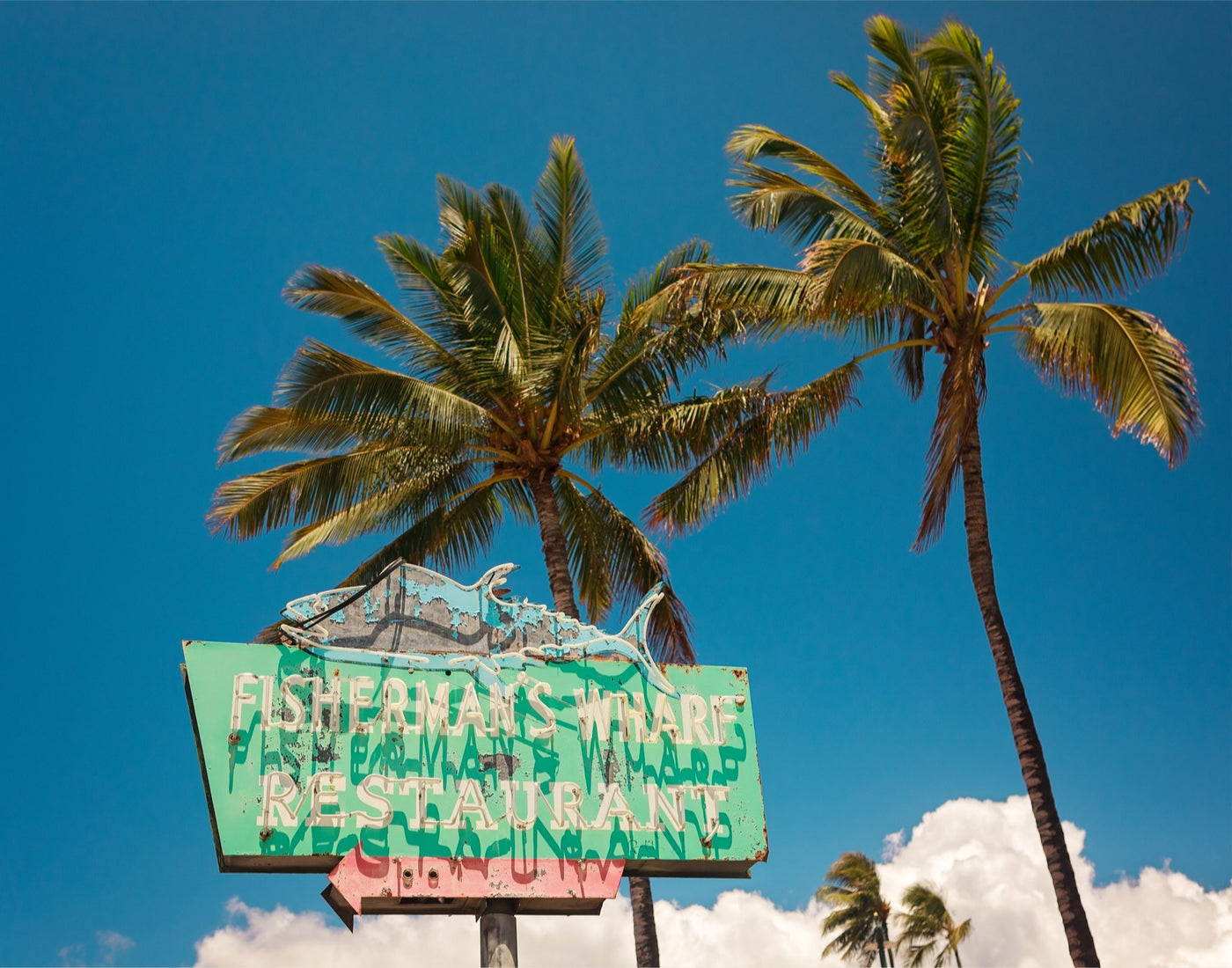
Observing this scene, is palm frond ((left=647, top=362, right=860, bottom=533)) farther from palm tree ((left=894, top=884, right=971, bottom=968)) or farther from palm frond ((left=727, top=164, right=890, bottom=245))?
palm tree ((left=894, top=884, right=971, bottom=968))

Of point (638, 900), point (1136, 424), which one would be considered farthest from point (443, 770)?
point (1136, 424)

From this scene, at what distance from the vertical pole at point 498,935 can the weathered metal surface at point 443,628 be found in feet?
5.90

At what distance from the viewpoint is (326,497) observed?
17.8 m

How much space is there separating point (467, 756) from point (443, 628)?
44.9 inches

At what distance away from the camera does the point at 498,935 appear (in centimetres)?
1011

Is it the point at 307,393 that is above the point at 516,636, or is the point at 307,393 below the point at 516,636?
above

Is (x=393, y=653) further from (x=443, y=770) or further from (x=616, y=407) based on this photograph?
(x=616, y=407)

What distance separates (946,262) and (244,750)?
1125cm

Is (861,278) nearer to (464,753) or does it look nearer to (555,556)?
(555,556)

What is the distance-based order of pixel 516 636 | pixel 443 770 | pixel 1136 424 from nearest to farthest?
pixel 443 770, pixel 516 636, pixel 1136 424

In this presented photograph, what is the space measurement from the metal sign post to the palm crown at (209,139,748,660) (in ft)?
19.3

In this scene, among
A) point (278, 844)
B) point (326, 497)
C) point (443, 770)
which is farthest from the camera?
point (326, 497)

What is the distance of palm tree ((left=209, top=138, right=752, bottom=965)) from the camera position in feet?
56.5

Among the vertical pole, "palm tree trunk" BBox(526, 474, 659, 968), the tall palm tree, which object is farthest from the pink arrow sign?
the tall palm tree
